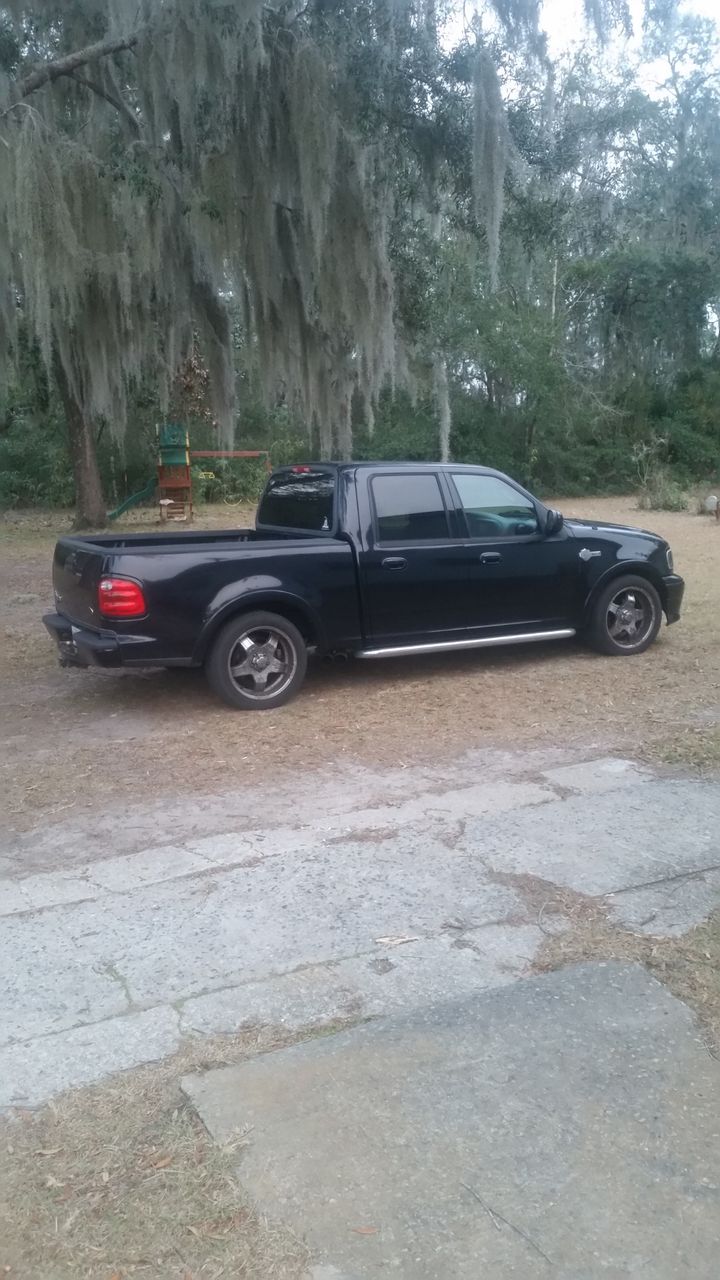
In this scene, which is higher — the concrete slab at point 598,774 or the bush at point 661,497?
the bush at point 661,497

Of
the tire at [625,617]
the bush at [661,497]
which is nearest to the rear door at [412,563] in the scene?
the tire at [625,617]

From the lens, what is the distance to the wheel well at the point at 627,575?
914 centimetres

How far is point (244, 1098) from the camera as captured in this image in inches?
133

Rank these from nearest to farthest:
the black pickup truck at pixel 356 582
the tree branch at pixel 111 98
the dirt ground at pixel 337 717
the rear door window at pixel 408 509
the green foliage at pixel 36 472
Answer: the dirt ground at pixel 337 717, the black pickup truck at pixel 356 582, the rear door window at pixel 408 509, the tree branch at pixel 111 98, the green foliage at pixel 36 472

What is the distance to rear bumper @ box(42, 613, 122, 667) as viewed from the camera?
7297mm

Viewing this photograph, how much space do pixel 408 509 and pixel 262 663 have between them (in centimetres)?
167

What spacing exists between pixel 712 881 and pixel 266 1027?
7.22 ft

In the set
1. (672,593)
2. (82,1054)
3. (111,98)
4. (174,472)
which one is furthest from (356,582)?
(174,472)

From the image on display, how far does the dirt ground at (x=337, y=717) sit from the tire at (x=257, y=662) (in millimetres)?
142

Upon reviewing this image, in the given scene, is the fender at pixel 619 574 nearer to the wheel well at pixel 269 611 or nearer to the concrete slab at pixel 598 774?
the wheel well at pixel 269 611

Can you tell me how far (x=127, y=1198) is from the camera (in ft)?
9.75

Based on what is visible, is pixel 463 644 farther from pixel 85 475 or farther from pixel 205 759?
pixel 85 475

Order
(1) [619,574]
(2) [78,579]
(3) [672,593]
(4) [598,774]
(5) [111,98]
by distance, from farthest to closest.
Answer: (5) [111,98]
(3) [672,593]
(1) [619,574]
(2) [78,579]
(4) [598,774]

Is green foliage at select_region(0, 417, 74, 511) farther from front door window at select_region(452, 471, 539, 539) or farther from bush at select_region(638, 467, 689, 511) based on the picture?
front door window at select_region(452, 471, 539, 539)
